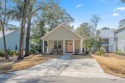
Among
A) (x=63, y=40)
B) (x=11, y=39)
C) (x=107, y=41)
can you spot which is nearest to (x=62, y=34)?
(x=63, y=40)

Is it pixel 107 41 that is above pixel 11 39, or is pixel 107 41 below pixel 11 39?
below

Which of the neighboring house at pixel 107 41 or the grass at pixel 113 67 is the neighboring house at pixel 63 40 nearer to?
the grass at pixel 113 67

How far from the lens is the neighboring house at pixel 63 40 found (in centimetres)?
3600

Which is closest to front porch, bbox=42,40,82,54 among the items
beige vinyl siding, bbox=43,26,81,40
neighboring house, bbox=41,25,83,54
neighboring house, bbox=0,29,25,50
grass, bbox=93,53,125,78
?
neighboring house, bbox=41,25,83,54

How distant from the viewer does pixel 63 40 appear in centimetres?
3625

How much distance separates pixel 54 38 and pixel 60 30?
5.51ft

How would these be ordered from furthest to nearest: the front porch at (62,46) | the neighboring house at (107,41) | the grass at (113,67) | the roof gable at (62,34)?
the neighboring house at (107,41)
the front porch at (62,46)
the roof gable at (62,34)
the grass at (113,67)

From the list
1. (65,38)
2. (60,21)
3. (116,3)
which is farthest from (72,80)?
(60,21)

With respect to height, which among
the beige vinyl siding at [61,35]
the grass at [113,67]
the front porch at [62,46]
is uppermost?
the beige vinyl siding at [61,35]

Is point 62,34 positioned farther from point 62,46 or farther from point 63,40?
point 62,46

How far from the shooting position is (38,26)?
4747 cm

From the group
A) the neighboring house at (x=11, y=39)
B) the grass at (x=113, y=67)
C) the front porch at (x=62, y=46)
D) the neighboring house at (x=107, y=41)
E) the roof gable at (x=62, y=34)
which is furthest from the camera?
the neighboring house at (x=107, y=41)

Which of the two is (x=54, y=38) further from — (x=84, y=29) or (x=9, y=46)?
(x=84, y=29)

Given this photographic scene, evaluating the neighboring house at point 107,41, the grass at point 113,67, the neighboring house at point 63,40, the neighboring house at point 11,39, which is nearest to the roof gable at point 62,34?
the neighboring house at point 63,40
